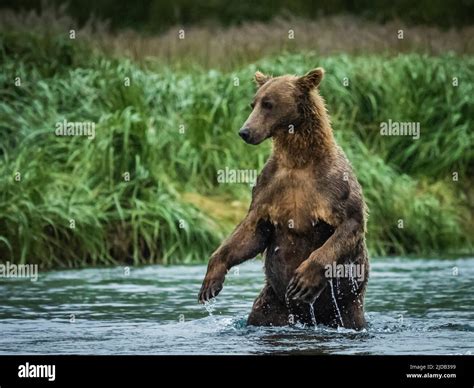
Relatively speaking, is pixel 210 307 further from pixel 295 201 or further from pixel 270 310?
pixel 295 201

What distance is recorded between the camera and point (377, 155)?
16.1 metres

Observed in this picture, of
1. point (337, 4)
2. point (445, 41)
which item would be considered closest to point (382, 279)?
point (445, 41)

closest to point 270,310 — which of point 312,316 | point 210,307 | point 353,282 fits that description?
point 312,316

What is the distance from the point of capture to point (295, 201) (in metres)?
9.33

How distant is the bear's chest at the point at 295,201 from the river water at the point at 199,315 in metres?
0.71

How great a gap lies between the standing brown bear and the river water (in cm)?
18

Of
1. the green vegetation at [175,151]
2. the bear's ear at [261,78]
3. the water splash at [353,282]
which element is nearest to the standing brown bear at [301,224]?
the water splash at [353,282]

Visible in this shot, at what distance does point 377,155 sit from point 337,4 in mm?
5257

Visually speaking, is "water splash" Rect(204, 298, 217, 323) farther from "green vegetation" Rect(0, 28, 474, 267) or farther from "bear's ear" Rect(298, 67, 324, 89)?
"green vegetation" Rect(0, 28, 474, 267)

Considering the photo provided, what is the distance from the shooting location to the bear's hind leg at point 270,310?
9.52 meters

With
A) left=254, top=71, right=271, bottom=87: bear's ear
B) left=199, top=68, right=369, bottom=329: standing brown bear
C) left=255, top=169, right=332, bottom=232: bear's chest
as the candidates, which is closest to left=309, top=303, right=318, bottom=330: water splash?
left=199, top=68, right=369, bottom=329: standing brown bear

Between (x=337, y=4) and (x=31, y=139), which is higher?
(x=337, y=4)
